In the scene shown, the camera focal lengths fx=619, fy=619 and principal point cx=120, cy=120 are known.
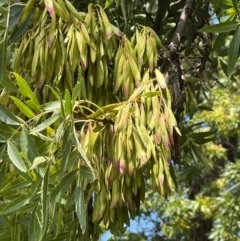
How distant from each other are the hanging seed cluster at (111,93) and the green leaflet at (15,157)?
8 cm

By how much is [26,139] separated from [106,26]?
0.73 feet

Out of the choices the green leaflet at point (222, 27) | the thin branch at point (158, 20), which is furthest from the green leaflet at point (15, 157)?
the thin branch at point (158, 20)

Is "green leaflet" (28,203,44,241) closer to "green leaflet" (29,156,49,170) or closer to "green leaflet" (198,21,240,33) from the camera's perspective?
"green leaflet" (29,156,49,170)

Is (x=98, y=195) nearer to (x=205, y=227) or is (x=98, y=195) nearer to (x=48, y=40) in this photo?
(x=48, y=40)

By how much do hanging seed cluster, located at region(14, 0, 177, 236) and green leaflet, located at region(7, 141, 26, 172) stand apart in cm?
8

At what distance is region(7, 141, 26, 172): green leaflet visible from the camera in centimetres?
67

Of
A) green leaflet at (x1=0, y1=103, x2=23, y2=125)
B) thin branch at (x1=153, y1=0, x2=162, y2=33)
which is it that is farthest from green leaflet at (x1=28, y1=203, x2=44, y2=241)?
thin branch at (x1=153, y1=0, x2=162, y2=33)

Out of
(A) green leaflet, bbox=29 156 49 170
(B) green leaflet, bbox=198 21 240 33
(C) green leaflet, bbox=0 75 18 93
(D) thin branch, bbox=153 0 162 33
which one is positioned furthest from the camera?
(D) thin branch, bbox=153 0 162 33

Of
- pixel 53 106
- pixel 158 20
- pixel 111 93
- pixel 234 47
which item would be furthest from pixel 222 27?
pixel 158 20

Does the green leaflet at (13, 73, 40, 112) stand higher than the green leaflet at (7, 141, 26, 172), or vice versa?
the green leaflet at (13, 73, 40, 112)

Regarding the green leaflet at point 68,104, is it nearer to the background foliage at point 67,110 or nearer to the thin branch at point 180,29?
the background foliage at point 67,110

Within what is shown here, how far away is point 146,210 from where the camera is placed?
126 inches

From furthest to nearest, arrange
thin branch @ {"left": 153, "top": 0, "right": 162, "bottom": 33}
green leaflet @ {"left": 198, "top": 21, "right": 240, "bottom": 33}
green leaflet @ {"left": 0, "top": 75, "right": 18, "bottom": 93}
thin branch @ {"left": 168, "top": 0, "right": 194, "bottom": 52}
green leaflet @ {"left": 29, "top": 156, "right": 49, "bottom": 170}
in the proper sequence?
thin branch @ {"left": 153, "top": 0, "right": 162, "bottom": 33}, thin branch @ {"left": 168, "top": 0, "right": 194, "bottom": 52}, green leaflet @ {"left": 198, "top": 21, "right": 240, "bottom": 33}, green leaflet @ {"left": 0, "top": 75, "right": 18, "bottom": 93}, green leaflet @ {"left": 29, "top": 156, "right": 49, "bottom": 170}

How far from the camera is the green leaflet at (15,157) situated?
2.20 feet
